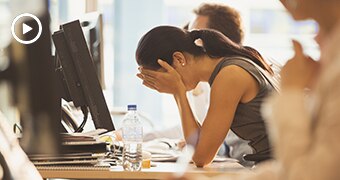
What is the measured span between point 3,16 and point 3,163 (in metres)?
1.07

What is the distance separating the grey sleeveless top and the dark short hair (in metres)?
0.84

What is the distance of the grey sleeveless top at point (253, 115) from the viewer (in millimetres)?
2625

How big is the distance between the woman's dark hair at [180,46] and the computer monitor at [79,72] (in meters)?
0.18

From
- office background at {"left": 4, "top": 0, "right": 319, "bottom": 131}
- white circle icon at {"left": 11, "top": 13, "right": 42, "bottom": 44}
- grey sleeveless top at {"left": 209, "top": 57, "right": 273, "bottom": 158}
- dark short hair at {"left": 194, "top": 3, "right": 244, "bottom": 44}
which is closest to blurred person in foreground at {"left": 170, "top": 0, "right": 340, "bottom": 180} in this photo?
white circle icon at {"left": 11, "top": 13, "right": 42, "bottom": 44}

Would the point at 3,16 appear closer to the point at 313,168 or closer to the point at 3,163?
the point at 3,163

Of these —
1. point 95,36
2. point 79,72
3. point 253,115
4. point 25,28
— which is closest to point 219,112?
point 253,115

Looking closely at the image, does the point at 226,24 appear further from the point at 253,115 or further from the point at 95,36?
the point at 253,115

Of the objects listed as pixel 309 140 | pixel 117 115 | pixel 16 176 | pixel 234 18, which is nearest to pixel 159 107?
pixel 117 115

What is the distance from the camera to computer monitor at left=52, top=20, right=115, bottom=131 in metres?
2.60

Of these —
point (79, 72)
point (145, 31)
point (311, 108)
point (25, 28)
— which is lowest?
point (145, 31)

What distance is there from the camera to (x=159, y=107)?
5664 millimetres

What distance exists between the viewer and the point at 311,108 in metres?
1.11

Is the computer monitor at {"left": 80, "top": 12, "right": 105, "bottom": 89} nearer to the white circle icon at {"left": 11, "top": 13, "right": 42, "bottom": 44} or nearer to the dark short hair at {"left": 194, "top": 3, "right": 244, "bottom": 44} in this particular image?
the dark short hair at {"left": 194, "top": 3, "right": 244, "bottom": 44}

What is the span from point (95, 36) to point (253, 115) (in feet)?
3.10
